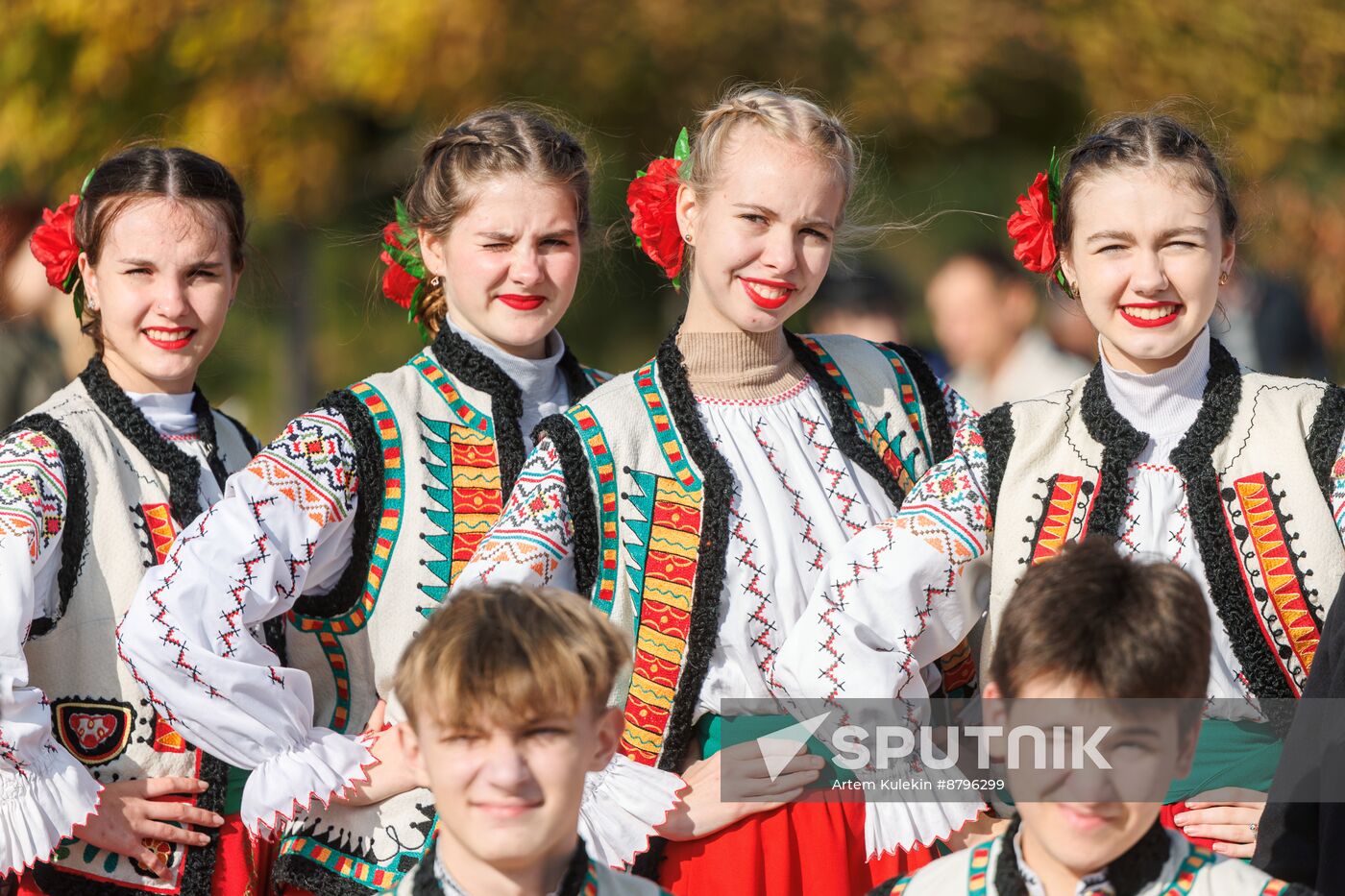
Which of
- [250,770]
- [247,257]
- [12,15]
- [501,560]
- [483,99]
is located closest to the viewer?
[501,560]

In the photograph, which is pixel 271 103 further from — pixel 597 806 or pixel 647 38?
pixel 597 806

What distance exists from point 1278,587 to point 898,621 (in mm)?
606

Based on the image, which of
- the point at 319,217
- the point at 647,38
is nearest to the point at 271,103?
the point at 319,217

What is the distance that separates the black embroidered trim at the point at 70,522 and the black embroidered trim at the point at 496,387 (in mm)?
673

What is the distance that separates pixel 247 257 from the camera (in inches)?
150

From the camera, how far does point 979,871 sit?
234 cm

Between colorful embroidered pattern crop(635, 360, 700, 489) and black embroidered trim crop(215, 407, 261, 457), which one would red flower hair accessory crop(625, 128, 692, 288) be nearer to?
colorful embroidered pattern crop(635, 360, 700, 489)

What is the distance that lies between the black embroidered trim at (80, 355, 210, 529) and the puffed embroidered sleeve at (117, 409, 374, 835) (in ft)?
0.90

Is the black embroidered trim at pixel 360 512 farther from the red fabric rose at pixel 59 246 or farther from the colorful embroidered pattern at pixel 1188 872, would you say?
the colorful embroidered pattern at pixel 1188 872

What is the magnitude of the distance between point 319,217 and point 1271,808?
6514 millimetres

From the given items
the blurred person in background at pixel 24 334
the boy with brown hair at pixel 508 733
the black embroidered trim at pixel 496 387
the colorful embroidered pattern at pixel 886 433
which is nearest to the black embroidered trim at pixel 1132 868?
the boy with brown hair at pixel 508 733

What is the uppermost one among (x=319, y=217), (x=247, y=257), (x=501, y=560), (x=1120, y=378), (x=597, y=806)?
(x=319, y=217)

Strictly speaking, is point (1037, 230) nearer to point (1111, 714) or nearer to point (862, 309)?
point (1111, 714)

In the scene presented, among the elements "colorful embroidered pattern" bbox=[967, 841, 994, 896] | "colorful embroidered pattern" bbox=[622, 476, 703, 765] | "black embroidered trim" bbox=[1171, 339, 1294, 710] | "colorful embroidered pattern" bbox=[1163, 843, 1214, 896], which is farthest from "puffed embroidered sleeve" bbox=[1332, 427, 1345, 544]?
"colorful embroidered pattern" bbox=[622, 476, 703, 765]
